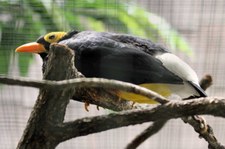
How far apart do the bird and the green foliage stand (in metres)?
0.29

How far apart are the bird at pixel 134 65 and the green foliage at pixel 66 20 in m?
0.29

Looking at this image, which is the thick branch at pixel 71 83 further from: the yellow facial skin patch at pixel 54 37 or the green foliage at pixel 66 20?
the green foliage at pixel 66 20

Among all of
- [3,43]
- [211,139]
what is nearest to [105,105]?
[211,139]

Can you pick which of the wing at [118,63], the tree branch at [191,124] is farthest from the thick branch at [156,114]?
the wing at [118,63]

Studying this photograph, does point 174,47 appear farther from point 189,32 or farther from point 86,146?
point 86,146

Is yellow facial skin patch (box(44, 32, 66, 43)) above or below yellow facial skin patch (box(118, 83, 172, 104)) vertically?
above

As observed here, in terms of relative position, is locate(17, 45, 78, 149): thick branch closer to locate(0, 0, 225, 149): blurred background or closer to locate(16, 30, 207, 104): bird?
locate(16, 30, 207, 104): bird

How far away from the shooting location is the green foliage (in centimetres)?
104

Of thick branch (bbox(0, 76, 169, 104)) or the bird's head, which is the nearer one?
thick branch (bbox(0, 76, 169, 104))

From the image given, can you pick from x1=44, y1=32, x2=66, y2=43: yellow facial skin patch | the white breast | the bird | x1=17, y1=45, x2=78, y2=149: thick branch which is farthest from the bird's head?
x1=17, y1=45, x2=78, y2=149: thick branch

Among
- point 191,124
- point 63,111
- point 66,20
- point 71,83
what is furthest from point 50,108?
point 66,20

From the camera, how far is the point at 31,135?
511 millimetres

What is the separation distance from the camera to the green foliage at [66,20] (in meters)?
1.04

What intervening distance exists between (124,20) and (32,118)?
624 mm
